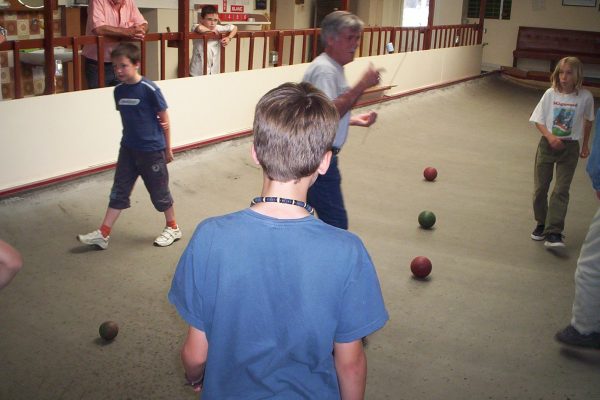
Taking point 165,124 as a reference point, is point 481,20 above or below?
above

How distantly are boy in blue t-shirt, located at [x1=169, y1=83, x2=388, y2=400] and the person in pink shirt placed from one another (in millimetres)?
5428

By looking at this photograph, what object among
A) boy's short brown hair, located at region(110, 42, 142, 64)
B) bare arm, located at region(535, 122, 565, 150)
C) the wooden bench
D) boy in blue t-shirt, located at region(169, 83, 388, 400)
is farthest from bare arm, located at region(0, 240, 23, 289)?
the wooden bench

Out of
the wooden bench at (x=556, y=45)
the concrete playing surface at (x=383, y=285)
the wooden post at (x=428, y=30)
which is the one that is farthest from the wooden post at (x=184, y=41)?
the wooden bench at (x=556, y=45)

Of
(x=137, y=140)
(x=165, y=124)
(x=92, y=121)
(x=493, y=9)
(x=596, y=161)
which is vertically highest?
(x=493, y=9)

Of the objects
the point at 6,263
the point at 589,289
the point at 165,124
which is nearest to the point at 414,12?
the point at 165,124

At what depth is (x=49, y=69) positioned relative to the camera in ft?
19.7

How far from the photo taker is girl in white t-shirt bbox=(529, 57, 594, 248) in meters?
5.02

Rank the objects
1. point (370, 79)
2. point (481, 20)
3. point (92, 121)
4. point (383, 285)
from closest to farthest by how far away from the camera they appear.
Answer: point (370, 79) < point (383, 285) < point (92, 121) < point (481, 20)

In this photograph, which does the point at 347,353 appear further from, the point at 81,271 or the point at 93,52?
the point at 93,52

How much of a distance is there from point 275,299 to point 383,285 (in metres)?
3.01

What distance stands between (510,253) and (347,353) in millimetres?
3840

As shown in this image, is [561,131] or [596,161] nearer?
[596,161]

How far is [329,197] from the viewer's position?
356cm

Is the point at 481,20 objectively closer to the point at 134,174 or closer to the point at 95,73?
the point at 95,73
